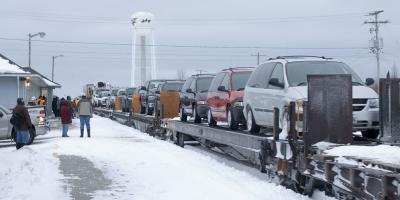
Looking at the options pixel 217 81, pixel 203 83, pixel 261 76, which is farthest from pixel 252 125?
pixel 203 83

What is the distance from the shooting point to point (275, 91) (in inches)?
476

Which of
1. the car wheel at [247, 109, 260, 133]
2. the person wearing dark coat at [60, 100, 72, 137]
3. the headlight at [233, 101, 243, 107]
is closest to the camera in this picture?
the car wheel at [247, 109, 260, 133]

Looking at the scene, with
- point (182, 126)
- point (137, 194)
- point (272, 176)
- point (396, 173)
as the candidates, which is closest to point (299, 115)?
point (272, 176)

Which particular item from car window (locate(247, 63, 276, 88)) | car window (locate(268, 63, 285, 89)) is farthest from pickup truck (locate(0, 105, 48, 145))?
car window (locate(268, 63, 285, 89))

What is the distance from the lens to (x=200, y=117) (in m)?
19.9

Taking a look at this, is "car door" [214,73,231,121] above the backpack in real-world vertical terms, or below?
above

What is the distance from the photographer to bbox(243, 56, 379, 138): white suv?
10.4 m

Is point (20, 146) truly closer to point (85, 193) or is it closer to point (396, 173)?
point (85, 193)

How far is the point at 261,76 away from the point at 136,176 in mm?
3421

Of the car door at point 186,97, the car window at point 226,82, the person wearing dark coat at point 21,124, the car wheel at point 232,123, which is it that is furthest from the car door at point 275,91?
the person wearing dark coat at point 21,124

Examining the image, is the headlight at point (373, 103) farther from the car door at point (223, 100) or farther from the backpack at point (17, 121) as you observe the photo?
the backpack at point (17, 121)

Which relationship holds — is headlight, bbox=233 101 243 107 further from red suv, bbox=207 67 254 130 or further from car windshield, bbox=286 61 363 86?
car windshield, bbox=286 61 363 86

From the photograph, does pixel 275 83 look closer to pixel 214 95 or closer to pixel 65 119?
pixel 214 95

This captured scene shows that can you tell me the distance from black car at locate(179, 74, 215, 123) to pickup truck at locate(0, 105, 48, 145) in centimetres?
550
